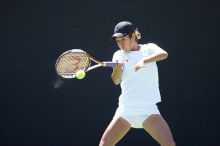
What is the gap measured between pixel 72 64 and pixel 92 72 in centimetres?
169

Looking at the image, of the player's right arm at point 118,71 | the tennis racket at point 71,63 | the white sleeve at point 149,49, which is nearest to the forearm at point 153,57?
the white sleeve at point 149,49

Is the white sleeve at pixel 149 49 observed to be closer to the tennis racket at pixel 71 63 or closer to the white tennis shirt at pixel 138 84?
the white tennis shirt at pixel 138 84

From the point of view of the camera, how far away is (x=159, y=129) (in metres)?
5.14

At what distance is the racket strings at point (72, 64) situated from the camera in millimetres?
5621

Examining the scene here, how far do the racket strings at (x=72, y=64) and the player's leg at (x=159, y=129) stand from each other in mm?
788

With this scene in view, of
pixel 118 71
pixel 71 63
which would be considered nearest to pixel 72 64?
pixel 71 63

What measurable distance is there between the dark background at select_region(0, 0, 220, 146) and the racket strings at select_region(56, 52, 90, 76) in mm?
1592

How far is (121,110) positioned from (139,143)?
213cm

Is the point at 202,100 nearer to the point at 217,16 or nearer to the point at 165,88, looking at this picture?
the point at 165,88

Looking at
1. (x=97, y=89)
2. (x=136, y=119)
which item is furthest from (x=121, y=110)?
(x=97, y=89)

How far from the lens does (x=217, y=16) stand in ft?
23.7

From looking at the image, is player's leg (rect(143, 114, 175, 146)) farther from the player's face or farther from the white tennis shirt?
the player's face

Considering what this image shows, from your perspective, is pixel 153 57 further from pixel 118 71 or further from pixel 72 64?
pixel 72 64

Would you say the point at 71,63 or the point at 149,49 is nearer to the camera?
the point at 149,49
